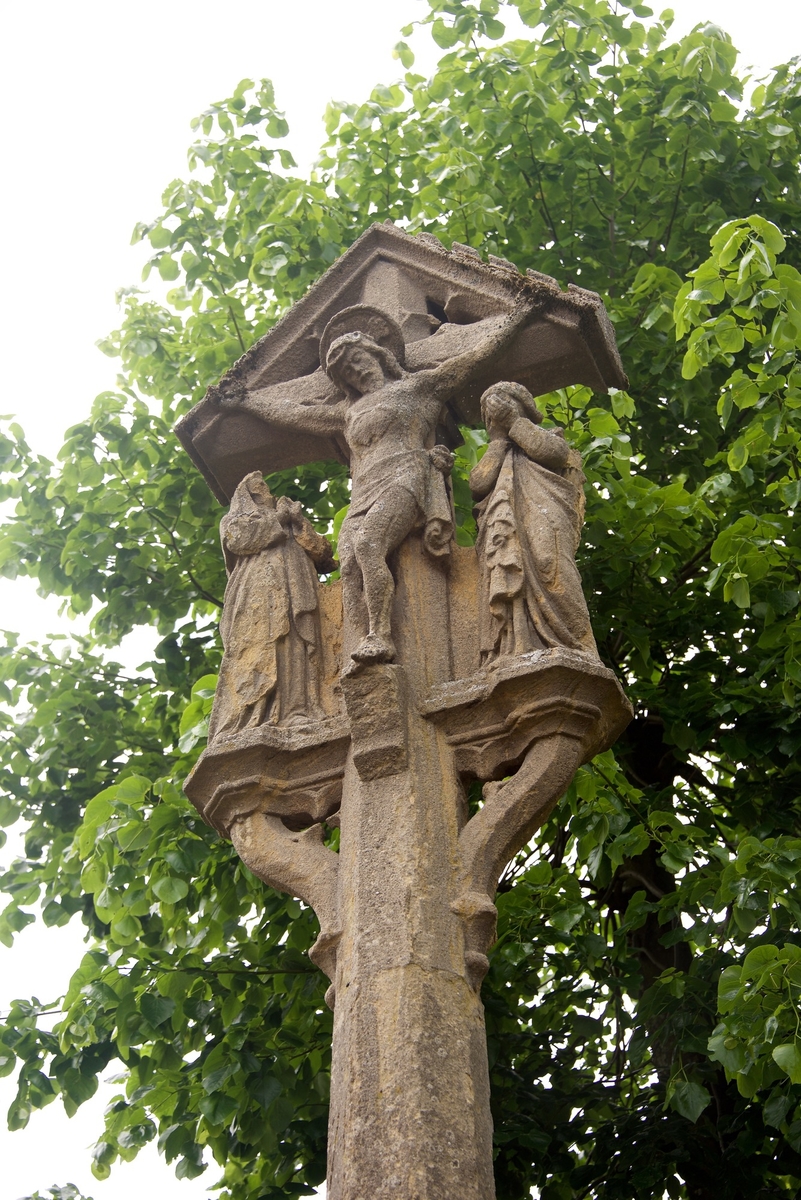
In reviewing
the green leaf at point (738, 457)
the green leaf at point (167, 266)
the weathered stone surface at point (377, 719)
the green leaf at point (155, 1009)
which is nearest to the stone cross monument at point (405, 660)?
the weathered stone surface at point (377, 719)

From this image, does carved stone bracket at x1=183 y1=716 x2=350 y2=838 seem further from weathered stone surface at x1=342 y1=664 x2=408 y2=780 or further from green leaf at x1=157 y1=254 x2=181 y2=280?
green leaf at x1=157 y1=254 x2=181 y2=280

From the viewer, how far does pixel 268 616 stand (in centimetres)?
488

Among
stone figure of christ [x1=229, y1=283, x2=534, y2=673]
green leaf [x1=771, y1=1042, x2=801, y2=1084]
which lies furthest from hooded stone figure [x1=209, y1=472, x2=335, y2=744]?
green leaf [x1=771, y1=1042, x2=801, y2=1084]

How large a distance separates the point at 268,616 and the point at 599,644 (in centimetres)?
282

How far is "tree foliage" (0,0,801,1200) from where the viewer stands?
5.82 meters

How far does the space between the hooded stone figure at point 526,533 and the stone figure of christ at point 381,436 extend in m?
0.23

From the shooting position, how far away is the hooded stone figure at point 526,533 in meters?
4.38

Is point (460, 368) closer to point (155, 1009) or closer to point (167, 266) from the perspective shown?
point (155, 1009)

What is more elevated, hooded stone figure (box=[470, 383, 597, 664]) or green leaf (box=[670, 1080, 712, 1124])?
hooded stone figure (box=[470, 383, 597, 664])

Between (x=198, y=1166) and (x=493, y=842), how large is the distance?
3.09 metres

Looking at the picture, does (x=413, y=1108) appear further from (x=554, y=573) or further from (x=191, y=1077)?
(x=191, y=1077)

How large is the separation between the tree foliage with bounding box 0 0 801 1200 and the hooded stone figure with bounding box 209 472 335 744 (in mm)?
1407

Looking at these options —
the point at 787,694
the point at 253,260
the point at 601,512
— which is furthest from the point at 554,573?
the point at 253,260

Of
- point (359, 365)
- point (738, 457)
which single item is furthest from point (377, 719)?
point (738, 457)
